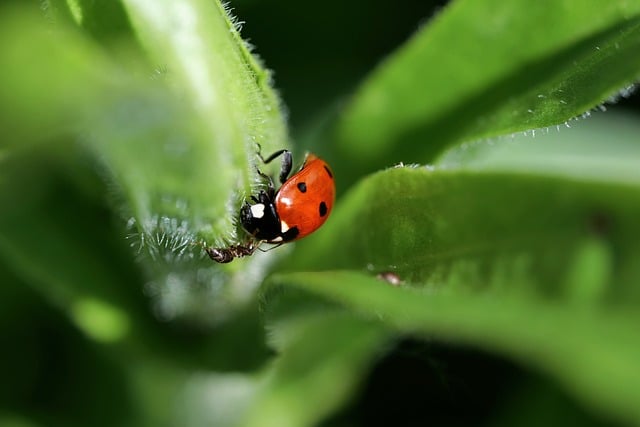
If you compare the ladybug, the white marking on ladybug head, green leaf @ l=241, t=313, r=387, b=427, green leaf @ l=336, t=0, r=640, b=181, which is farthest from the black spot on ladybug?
green leaf @ l=241, t=313, r=387, b=427

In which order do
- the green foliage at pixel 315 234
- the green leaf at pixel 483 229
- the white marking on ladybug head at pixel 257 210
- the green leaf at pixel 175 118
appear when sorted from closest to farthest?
the green leaf at pixel 175 118
the green foliage at pixel 315 234
the green leaf at pixel 483 229
the white marking on ladybug head at pixel 257 210

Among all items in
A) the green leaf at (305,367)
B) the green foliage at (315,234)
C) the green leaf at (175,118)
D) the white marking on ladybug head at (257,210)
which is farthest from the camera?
the green leaf at (305,367)

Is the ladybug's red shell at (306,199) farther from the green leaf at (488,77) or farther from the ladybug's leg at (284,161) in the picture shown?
the green leaf at (488,77)

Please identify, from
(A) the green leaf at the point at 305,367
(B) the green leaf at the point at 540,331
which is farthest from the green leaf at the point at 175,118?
(A) the green leaf at the point at 305,367

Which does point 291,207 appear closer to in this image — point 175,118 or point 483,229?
point 483,229

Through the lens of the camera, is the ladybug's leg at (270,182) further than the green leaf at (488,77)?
Yes

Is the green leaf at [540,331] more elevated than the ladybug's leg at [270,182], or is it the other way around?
the ladybug's leg at [270,182]

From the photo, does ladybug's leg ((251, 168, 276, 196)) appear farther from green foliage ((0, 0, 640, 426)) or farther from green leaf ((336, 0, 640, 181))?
green leaf ((336, 0, 640, 181))

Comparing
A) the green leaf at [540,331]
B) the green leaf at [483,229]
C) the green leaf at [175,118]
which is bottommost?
the green leaf at [540,331]

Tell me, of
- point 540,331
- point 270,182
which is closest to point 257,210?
point 270,182
